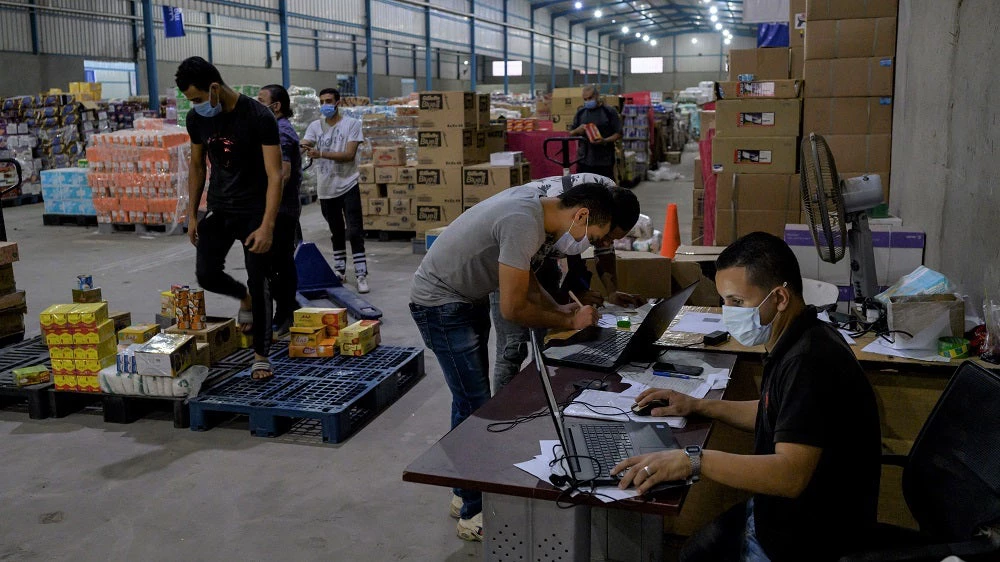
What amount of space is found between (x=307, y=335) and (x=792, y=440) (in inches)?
147

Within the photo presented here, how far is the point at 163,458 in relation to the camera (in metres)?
4.03

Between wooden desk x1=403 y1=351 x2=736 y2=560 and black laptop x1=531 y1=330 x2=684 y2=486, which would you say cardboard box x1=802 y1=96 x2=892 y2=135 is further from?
black laptop x1=531 y1=330 x2=684 y2=486

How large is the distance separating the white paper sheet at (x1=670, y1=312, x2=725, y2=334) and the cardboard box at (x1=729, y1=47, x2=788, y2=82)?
4351mm

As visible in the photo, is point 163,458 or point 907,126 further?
point 907,126

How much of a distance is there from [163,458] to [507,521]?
97.8 inches

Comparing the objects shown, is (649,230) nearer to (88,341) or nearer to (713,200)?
(713,200)

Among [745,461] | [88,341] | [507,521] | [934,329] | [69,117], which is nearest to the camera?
[745,461]

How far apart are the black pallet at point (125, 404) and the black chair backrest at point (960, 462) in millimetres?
3522

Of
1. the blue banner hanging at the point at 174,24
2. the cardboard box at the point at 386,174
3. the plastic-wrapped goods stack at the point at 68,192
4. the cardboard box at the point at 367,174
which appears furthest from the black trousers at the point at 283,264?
the blue banner hanging at the point at 174,24

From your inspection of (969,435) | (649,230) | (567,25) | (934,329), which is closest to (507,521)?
(969,435)

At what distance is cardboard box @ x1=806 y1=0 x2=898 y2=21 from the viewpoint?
234 inches

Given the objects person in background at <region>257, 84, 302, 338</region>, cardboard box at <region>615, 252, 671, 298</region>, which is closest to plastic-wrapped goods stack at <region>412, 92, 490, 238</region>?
person in background at <region>257, 84, 302, 338</region>

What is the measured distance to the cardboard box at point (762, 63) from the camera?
7.60 meters

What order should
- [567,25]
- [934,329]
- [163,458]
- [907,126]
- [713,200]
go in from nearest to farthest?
[934,329], [163,458], [907,126], [713,200], [567,25]
